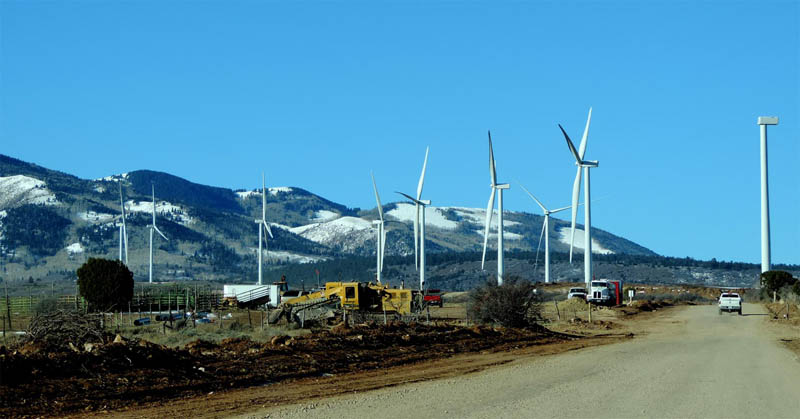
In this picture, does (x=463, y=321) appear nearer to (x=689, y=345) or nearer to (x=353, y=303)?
(x=353, y=303)

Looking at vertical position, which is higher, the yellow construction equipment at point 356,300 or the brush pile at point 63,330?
the brush pile at point 63,330

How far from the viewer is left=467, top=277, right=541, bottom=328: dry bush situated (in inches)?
1943

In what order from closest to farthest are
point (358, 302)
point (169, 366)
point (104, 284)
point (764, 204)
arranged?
point (169, 366) < point (358, 302) < point (104, 284) < point (764, 204)

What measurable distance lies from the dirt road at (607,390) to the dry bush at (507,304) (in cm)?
1206

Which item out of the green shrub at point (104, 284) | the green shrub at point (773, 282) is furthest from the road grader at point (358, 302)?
the green shrub at point (773, 282)

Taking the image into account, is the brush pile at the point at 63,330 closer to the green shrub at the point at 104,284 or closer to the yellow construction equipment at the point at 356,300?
the yellow construction equipment at the point at 356,300

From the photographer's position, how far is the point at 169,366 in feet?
83.5

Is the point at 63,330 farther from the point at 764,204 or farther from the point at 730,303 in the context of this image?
the point at 764,204

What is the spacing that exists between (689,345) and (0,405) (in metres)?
29.4

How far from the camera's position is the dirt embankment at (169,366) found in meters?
21.1

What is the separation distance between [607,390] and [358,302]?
3423 cm

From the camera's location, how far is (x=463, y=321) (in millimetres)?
54406

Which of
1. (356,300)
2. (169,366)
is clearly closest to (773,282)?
(356,300)

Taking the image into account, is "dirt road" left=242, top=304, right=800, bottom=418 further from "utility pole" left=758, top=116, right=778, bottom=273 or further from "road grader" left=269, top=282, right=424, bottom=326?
"utility pole" left=758, top=116, right=778, bottom=273
